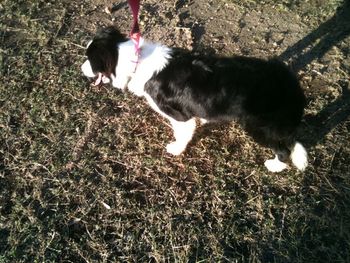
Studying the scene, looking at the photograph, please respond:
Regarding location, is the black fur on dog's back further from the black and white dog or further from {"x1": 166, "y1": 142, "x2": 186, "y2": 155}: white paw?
{"x1": 166, "y1": 142, "x2": 186, "y2": 155}: white paw

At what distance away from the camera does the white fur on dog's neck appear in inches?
115

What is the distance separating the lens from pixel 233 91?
2820 millimetres

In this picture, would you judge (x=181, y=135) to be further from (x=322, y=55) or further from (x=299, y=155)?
(x=322, y=55)

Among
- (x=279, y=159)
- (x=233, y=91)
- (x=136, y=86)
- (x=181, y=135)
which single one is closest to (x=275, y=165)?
(x=279, y=159)

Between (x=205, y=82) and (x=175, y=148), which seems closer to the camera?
(x=205, y=82)

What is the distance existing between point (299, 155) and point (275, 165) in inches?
9.4

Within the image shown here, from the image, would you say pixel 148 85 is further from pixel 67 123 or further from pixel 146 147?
pixel 67 123

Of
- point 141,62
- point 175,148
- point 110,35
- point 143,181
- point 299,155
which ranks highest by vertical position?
point 110,35

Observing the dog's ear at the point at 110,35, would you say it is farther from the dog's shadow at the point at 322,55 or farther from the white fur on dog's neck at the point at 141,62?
the dog's shadow at the point at 322,55

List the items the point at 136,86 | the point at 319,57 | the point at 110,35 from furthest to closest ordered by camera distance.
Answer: the point at 319,57
the point at 136,86
the point at 110,35

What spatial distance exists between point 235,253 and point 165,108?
1287mm

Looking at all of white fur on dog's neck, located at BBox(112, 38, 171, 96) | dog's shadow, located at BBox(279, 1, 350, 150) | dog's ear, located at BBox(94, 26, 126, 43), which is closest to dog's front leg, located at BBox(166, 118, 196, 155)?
white fur on dog's neck, located at BBox(112, 38, 171, 96)

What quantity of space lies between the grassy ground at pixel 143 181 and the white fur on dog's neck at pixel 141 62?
850mm

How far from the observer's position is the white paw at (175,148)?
357cm
